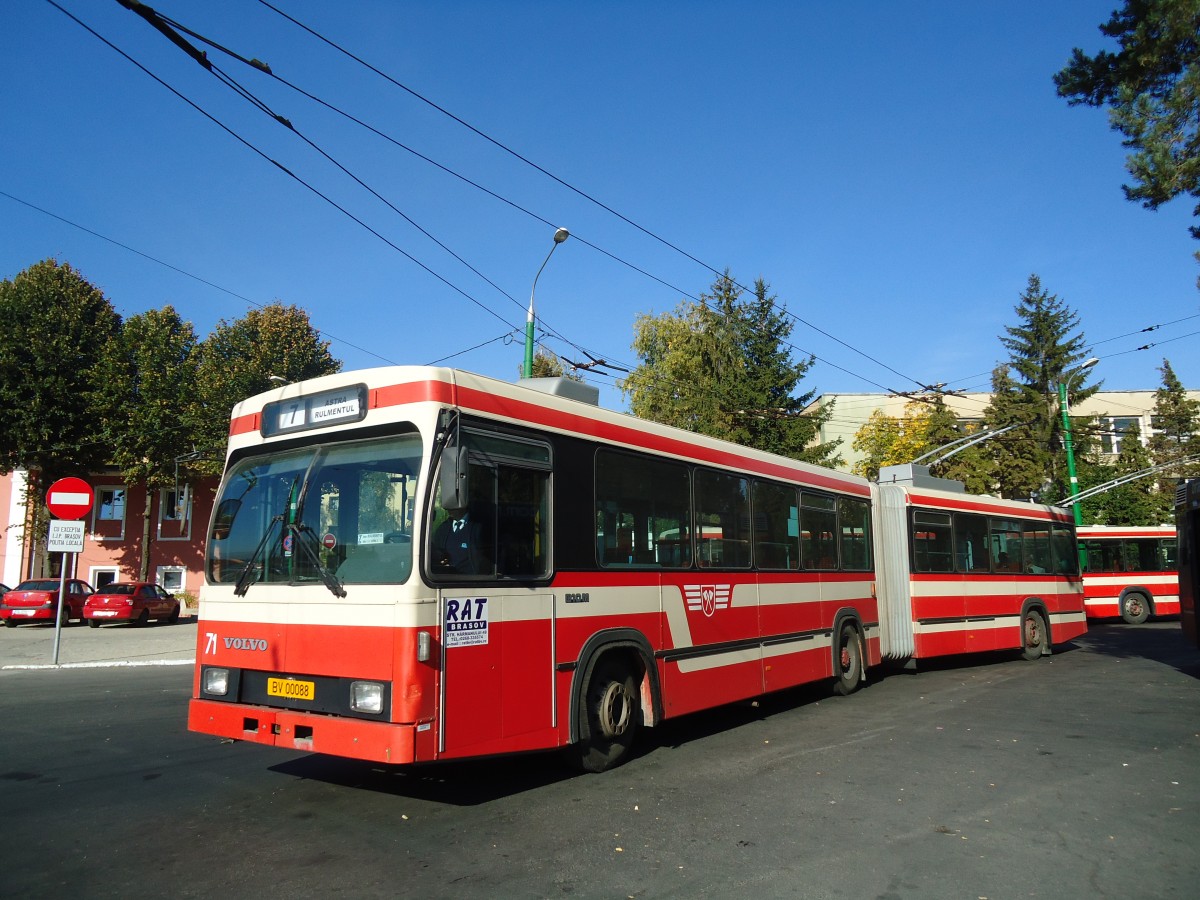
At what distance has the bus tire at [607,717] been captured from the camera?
7.07m

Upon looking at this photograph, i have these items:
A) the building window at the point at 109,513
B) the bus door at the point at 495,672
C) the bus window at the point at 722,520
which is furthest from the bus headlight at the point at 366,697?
the building window at the point at 109,513

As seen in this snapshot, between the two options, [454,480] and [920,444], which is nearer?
[454,480]

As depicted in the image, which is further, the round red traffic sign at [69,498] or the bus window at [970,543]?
the round red traffic sign at [69,498]

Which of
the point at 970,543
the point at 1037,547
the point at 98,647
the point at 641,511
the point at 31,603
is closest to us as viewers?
the point at 641,511

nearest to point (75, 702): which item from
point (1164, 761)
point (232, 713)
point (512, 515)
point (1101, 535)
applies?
point (232, 713)

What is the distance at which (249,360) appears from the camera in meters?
37.9

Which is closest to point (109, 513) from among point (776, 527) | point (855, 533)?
point (855, 533)

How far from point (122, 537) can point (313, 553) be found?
39.0 m

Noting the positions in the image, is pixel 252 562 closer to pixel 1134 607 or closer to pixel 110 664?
pixel 110 664

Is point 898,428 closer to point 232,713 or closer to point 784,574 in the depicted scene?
point 784,574

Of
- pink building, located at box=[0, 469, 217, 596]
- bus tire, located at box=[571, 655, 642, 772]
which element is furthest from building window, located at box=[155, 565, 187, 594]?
bus tire, located at box=[571, 655, 642, 772]

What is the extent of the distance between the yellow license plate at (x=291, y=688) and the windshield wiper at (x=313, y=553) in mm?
693

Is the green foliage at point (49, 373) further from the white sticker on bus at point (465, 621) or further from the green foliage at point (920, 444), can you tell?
the green foliage at point (920, 444)

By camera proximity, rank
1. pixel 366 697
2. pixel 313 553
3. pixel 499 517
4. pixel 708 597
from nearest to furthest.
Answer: pixel 366 697 < pixel 313 553 < pixel 499 517 < pixel 708 597
